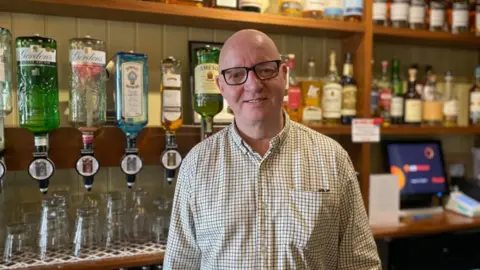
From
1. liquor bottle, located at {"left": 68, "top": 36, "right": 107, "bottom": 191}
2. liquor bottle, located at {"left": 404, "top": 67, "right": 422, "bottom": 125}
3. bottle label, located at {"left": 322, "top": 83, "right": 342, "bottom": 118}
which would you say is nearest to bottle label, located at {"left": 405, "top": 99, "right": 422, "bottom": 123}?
liquor bottle, located at {"left": 404, "top": 67, "right": 422, "bottom": 125}

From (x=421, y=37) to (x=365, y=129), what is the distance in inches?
20.2

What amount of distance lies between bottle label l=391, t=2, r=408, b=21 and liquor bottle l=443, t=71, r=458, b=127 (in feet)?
1.47

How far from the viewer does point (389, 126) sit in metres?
2.03

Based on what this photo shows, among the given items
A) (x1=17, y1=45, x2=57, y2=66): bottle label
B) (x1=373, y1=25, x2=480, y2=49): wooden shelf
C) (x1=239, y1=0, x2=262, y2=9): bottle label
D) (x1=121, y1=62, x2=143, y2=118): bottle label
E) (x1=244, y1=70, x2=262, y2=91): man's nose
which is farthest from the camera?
(x1=373, y1=25, x2=480, y2=49): wooden shelf

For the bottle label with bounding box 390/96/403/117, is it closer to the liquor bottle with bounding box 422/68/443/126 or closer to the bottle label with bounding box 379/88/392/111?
the bottle label with bounding box 379/88/392/111

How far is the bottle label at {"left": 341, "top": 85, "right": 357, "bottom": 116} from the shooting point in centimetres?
198

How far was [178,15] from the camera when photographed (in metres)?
1.66

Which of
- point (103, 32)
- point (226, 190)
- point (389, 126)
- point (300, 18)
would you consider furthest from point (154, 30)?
point (389, 126)

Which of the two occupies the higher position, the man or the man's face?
the man's face

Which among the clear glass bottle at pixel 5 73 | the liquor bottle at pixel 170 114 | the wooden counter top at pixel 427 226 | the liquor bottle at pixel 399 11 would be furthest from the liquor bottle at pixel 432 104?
the clear glass bottle at pixel 5 73

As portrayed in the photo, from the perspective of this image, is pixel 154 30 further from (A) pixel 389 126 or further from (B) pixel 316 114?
(A) pixel 389 126

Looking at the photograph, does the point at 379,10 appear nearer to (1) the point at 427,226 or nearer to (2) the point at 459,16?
(2) the point at 459,16

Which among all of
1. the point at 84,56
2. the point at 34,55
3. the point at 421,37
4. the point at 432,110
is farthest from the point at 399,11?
the point at 34,55

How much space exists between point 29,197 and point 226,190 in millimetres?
878
